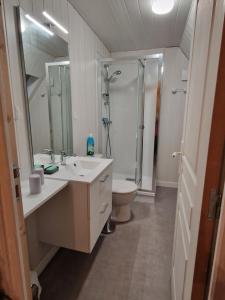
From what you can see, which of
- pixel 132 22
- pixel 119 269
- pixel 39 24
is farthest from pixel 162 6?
pixel 119 269

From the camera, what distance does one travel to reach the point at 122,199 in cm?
Answer: 227

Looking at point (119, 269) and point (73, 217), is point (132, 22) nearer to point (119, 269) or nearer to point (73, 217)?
point (73, 217)

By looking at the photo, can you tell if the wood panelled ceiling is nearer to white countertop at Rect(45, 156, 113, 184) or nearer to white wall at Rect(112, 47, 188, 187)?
white wall at Rect(112, 47, 188, 187)

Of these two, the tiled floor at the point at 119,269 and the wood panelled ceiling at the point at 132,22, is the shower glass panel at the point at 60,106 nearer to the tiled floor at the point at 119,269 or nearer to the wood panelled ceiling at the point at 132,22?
the wood panelled ceiling at the point at 132,22

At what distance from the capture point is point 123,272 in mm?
1627

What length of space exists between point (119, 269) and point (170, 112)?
2536mm

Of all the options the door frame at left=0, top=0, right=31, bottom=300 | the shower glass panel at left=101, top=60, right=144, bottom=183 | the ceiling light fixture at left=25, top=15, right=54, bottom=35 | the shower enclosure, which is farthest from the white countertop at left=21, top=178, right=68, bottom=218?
the shower glass panel at left=101, top=60, right=144, bottom=183

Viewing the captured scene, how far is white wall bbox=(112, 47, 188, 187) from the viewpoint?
10.0 ft

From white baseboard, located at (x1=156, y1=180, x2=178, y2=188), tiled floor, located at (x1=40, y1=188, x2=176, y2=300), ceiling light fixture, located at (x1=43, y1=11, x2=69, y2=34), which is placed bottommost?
tiled floor, located at (x1=40, y1=188, x2=176, y2=300)

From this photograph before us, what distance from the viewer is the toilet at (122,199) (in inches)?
88.2

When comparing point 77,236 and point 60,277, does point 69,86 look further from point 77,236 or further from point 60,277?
point 60,277

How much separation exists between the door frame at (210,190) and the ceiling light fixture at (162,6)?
167 centimetres

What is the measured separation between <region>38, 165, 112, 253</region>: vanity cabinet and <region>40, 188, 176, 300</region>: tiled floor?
0.29 meters

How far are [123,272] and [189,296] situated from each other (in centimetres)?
97
